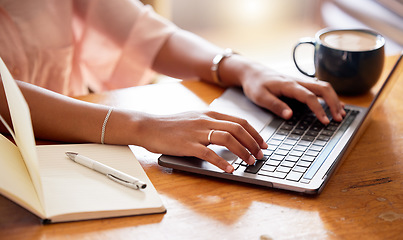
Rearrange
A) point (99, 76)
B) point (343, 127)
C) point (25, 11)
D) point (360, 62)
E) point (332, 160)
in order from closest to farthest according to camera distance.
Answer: point (332, 160)
point (343, 127)
point (360, 62)
point (25, 11)
point (99, 76)

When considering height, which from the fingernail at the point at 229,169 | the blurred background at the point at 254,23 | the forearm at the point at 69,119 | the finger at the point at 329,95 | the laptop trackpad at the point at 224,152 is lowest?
the blurred background at the point at 254,23

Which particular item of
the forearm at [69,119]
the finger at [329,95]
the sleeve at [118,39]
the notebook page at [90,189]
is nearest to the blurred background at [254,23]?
the sleeve at [118,39]

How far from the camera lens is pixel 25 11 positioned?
1140 millimetres

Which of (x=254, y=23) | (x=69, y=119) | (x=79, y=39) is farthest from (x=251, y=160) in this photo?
(x=254, y=23)

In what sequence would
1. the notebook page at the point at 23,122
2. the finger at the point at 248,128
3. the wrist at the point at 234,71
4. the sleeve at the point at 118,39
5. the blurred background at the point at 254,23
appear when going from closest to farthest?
1. the notebook page at the point at 23,122
2. the finger at the point at 248,128
3. the wrist at the point at 234,71
4. the sleeve at the point at 118,39
5. the blurred background at the point at 254,23

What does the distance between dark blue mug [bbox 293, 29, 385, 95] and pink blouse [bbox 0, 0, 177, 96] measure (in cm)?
36

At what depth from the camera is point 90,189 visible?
697 millimetres

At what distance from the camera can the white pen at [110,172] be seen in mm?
708

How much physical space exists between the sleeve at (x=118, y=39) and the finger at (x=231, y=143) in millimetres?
479

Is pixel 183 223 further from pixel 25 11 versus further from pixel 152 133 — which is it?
pixel 25 11

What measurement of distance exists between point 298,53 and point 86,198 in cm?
250

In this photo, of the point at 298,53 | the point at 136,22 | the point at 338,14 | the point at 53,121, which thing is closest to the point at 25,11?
the point at 136,22

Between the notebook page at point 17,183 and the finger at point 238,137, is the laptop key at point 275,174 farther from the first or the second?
the notebook page at point 17,183

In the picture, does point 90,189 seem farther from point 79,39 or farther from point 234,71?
point 79,39
